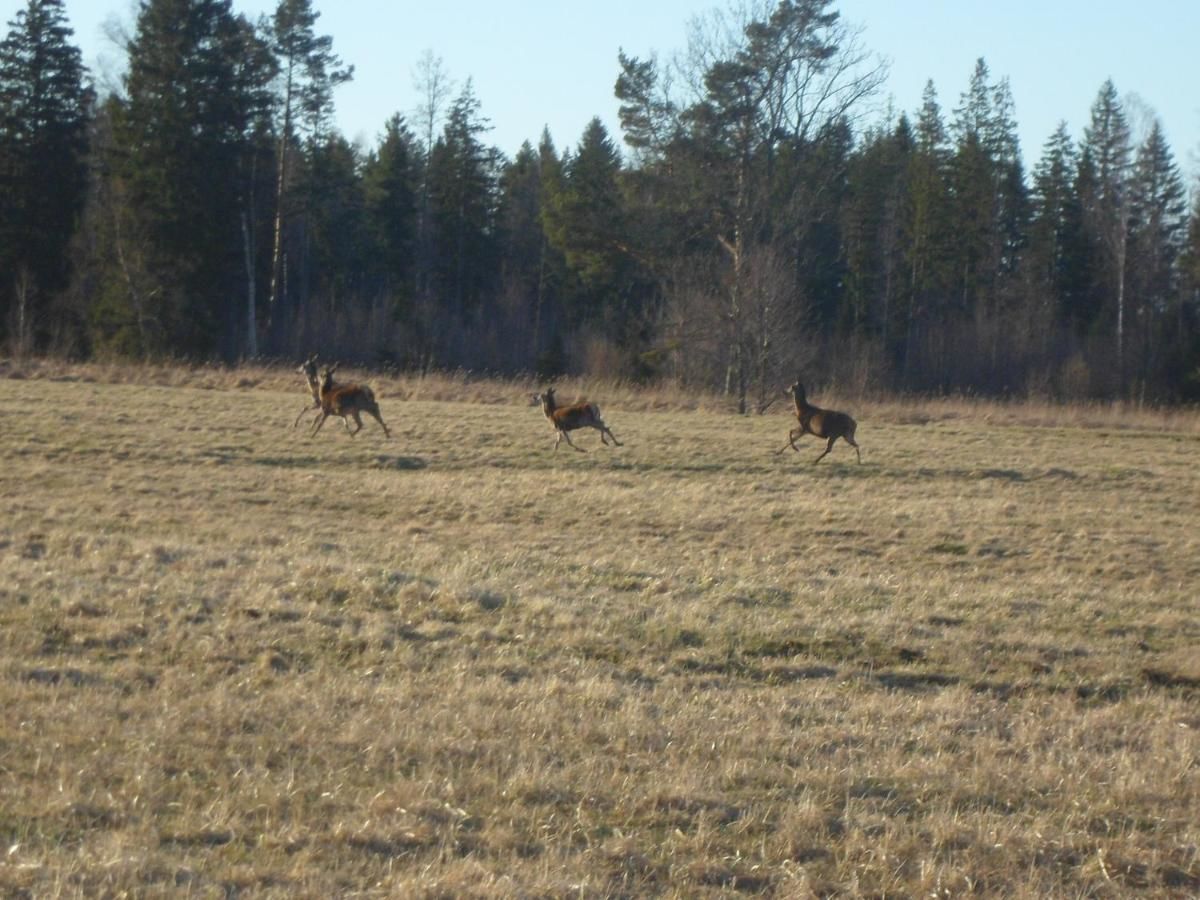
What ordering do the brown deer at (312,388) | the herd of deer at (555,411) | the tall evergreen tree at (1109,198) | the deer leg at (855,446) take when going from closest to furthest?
the deer leg at (855,446), the herd of deer at (555,411), the brown deer at (312,388), the tall evergreen tree at (1109,198)

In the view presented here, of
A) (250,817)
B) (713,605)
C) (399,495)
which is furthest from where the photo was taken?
(399,495)

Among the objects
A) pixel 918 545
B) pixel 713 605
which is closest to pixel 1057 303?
pixel 918 545

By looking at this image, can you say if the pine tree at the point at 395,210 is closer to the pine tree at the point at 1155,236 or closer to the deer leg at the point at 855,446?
the pine tree at the point at 1155,236

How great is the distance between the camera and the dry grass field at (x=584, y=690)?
517 centimetres

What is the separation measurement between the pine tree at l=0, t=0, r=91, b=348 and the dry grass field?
30.3 metres

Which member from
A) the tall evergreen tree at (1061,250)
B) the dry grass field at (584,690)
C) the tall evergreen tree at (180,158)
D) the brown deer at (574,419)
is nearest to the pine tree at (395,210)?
the tall evergreen tree at (180,158)

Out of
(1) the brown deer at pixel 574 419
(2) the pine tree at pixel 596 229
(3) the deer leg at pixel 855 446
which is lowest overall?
(3) the deer leg at pixel 855 446

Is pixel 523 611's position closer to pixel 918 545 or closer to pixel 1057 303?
pixel 918 545

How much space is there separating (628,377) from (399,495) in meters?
27.7

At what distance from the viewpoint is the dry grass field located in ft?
17.0

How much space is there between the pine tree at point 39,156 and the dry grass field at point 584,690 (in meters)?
30.3

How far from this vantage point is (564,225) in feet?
161

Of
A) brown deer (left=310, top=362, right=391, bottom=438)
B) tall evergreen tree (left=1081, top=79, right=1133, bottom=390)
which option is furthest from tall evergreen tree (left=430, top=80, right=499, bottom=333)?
brown deer (left=310, top=362, right=391, bottom=438)

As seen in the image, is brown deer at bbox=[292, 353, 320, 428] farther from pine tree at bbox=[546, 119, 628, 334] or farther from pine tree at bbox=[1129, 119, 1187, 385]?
pine tree at bbox=[1129, 119, 1187, 385]
